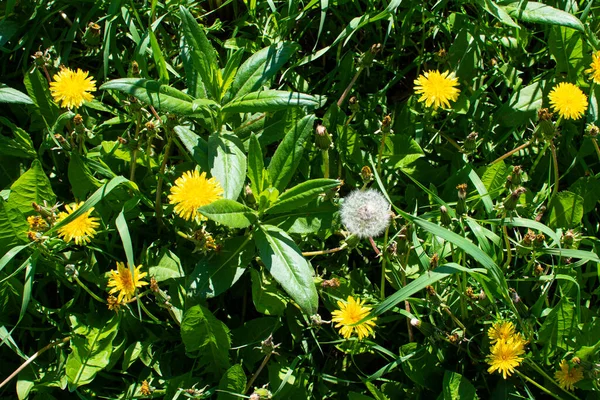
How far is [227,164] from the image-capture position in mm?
2217

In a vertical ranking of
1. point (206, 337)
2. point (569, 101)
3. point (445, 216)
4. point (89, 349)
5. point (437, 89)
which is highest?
point (569, 101)

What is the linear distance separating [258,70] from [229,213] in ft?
2.16

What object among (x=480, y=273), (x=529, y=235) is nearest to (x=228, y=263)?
(x=480, y=273)

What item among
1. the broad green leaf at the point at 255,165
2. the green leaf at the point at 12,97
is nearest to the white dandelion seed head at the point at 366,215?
the broad green leaf at the point at 255,165

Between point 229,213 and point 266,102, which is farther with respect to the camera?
point 266,102

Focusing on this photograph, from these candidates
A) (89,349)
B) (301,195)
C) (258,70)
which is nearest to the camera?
(301,195)

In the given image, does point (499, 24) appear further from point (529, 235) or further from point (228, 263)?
point (228, 263)

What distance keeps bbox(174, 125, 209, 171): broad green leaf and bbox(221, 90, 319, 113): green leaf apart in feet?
0.49

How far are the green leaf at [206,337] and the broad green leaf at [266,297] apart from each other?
15 centimetres

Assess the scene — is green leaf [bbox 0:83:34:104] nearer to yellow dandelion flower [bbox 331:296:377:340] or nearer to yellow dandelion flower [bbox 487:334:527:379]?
yellow dandelion flower [bbox 331:296:377:340]

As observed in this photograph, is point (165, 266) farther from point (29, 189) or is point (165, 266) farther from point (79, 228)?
point (29, 189)

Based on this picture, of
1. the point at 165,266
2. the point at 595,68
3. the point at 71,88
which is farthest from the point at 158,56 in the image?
the point at 595,68

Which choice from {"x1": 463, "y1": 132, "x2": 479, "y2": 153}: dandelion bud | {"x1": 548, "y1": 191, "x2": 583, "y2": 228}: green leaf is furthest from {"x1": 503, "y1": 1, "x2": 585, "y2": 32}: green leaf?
{"x1": 548, "y1": 191, "x2": 583, "y2": 228}: green leaf

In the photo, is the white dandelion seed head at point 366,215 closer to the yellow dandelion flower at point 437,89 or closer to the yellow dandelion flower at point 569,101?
the yellow dandelion flower at point 437,89
